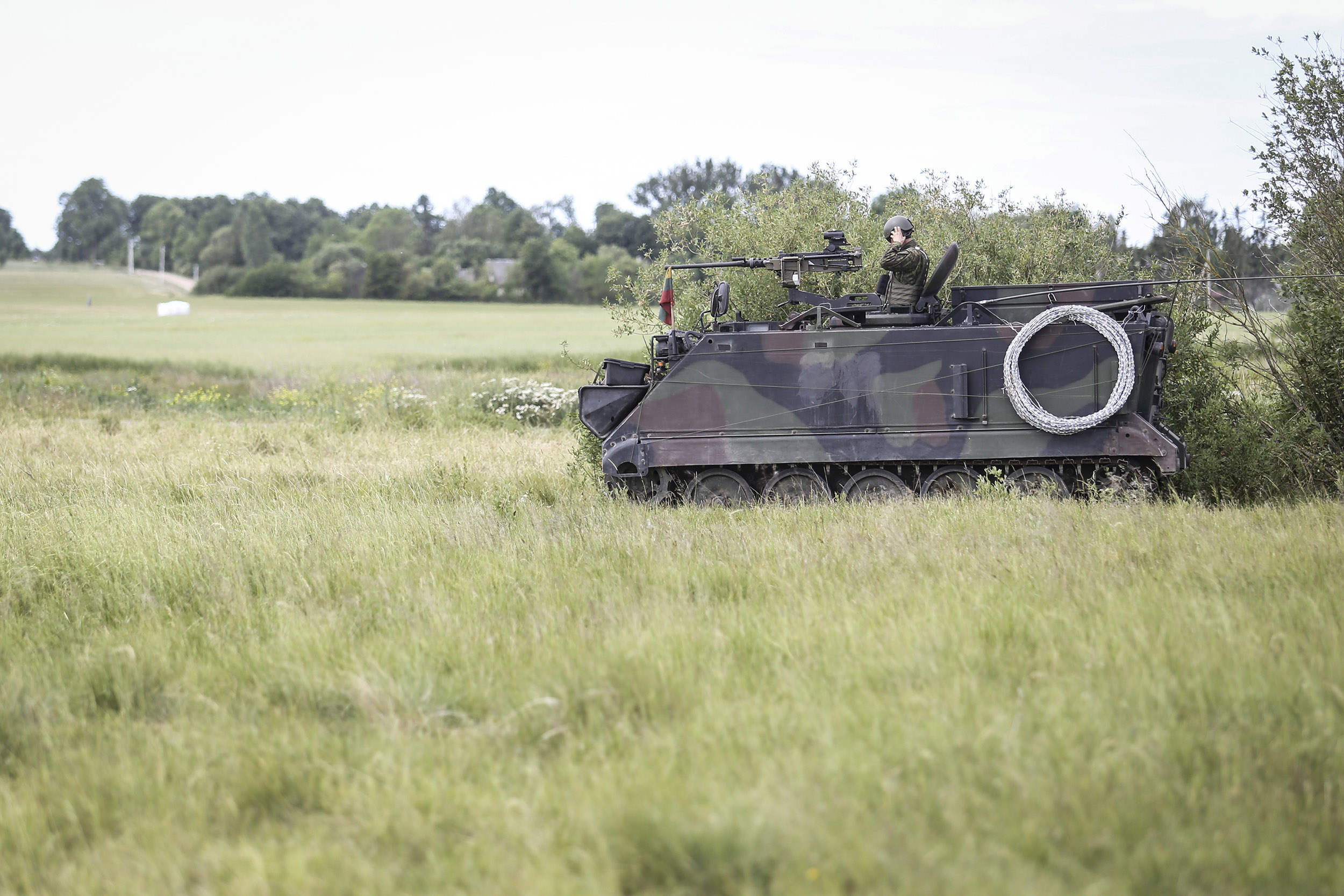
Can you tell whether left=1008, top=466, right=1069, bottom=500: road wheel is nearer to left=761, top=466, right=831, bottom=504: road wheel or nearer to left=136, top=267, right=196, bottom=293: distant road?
left=761, top=466, right=831, bottom=504: road wheel

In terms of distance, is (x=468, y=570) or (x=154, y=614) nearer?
(x=154, y=614)

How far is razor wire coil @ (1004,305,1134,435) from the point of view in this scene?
854 cm

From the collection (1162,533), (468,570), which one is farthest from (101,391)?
(1162,533)

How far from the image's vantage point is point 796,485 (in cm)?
940

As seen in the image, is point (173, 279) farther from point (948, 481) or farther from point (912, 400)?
point (948, 481)

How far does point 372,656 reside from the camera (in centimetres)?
518

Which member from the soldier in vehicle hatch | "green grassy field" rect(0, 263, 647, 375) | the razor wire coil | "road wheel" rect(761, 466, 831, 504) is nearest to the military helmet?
the soldier in vehicle hatch

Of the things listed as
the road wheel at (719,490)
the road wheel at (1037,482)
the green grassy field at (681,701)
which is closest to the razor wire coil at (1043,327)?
the road wheel at (1037,482)

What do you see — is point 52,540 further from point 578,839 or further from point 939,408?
point 939,408

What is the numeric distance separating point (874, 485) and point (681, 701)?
517cm

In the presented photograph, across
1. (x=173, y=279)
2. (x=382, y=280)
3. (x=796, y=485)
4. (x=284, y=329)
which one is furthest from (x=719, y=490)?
(x=173, y=279)

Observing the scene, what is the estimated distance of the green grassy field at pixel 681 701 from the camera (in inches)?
128

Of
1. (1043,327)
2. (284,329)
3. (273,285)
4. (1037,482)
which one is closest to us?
(1043,327)

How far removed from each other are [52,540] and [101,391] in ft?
61.0
